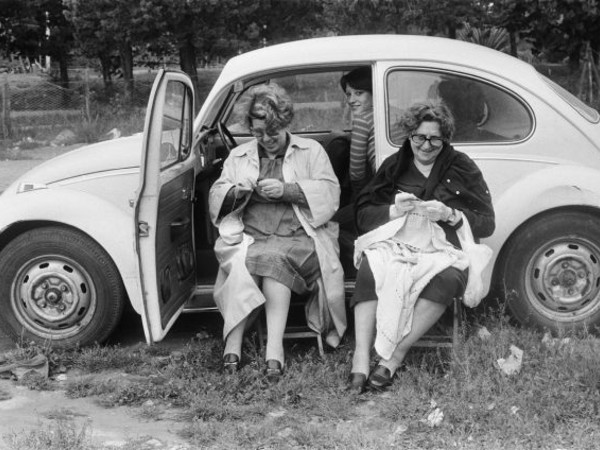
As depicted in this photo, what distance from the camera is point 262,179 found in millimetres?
5262

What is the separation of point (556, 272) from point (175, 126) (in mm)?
2446

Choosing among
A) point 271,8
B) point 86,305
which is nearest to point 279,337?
point 86,305

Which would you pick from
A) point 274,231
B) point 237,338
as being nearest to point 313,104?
point 274,231

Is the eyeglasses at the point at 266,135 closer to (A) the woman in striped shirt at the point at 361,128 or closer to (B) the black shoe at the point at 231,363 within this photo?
(A) the woman in striped shirt at the point at 361,128

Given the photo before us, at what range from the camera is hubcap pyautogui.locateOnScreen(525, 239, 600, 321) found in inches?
210

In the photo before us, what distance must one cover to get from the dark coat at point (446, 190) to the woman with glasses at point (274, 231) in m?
0.24

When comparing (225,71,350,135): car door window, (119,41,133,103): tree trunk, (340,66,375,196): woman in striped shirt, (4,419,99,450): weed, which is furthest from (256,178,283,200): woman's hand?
(119,41,133,103): tree trunk

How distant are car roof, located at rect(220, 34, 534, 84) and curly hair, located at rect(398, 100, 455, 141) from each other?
513 millimetres

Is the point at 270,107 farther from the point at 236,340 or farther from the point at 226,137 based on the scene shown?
the point at 236,340

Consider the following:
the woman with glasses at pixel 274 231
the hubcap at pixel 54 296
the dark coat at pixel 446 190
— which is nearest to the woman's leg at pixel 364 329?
the woman with glasses at pixel 274 231

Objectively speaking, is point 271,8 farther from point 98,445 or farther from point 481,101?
point 98,445

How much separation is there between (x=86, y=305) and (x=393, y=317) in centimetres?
190

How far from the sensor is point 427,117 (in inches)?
196

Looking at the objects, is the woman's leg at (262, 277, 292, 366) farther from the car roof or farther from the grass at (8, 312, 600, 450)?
the car roof
